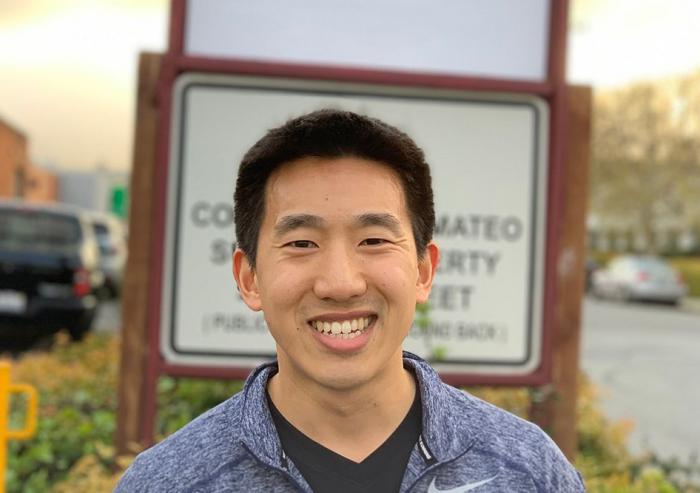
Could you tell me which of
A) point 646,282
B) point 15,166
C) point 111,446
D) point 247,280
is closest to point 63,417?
point 111,446

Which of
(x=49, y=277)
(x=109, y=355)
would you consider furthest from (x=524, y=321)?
(x=49, y=277)

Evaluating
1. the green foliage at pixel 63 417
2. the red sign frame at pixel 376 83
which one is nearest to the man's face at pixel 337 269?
the red sign frame at pixel 376 83

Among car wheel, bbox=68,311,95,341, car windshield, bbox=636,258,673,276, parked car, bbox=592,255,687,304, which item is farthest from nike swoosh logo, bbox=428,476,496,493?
car windshield, bbox=636,258,673,276

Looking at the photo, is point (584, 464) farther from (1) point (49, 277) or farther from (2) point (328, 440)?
(1) point (49, 277)

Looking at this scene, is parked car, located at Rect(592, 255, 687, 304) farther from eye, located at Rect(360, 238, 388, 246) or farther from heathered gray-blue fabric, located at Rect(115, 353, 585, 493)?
eye, located at Rect(360, 238, 388, 246)

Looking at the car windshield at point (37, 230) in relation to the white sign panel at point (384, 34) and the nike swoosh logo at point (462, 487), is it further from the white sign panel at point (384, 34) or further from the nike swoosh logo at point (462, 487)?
the nike swoosh logo at point (462, 487)

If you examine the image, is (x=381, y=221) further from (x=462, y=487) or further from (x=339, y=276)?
(x=462, y=487)

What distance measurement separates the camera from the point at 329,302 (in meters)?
1.55

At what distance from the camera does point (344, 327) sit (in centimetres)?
157

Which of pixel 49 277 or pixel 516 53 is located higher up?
pixel 516 53

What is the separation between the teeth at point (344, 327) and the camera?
157 centimetres

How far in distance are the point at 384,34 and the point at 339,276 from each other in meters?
2.97

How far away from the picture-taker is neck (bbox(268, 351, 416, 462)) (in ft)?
5.13

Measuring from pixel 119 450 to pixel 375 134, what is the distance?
10.1ft
